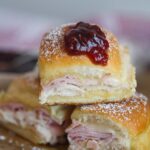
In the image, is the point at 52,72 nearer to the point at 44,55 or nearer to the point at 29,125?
the point at 44,55

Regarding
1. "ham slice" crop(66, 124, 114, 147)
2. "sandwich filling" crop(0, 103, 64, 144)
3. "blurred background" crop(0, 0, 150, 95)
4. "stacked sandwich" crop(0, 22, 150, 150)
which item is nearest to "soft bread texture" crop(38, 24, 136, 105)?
"stacked sandwich" crop(0, 22, 150, 150)

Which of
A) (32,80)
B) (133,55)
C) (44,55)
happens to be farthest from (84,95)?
(133,55)

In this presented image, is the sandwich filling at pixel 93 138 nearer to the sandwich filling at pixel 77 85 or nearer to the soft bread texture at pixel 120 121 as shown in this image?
the soft bread texture at pixel 120 121

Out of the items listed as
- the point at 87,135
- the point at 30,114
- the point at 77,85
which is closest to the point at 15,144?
the point at 30,114

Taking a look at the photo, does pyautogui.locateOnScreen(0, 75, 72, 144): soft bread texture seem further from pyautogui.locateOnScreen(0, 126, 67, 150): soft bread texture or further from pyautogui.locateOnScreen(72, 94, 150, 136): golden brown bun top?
pyautogui.locateOnScreen(72, 94, 150, 136): golden brown bun top

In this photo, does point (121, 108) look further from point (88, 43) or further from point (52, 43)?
point (52, 43)

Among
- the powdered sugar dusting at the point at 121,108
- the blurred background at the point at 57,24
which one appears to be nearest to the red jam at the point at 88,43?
the powdered sugar dusting at the point at 121,108

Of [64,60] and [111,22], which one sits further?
[111,22]
